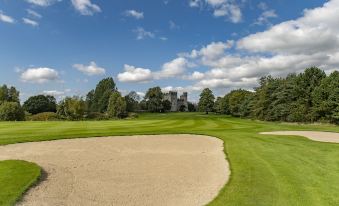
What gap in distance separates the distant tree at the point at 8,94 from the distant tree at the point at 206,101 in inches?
2465

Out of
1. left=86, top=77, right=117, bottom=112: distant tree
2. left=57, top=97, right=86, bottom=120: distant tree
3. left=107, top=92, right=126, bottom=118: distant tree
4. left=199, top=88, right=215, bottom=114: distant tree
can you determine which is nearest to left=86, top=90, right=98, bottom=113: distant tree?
left=86, top=77, right=117, bottom=112: distant tree

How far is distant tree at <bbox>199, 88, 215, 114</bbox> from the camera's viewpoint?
390 feet

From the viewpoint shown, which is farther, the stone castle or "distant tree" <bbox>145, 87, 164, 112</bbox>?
the stone castle

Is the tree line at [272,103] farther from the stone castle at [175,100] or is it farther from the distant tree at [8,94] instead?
the stone castle at [175,100]

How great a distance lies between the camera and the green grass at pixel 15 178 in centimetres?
818

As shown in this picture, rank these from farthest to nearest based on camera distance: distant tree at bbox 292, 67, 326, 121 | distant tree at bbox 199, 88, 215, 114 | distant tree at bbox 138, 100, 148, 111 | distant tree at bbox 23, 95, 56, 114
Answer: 1. distant tree at bbox 138, 100, 148, 111
2. distant tree at bbox 199, 88, 215, 114
3. distant tree at bbox 23, 95, 56, 114
4. distant tree at bbox 292, 67, 326, 121

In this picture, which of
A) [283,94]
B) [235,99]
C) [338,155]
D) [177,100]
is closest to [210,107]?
[235,99]

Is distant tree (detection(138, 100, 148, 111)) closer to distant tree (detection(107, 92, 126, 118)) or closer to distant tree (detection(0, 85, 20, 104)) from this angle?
distant tree (detection(107, 92, 126, 118))

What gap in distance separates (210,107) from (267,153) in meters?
105

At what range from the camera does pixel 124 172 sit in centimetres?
1177

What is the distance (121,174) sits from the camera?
449 inches

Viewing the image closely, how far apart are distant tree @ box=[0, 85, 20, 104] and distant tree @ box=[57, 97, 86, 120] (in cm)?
1614

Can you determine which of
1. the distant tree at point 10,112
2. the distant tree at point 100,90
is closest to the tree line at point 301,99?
the distant tree at point 10,112

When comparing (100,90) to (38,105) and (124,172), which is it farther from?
(124,172)
